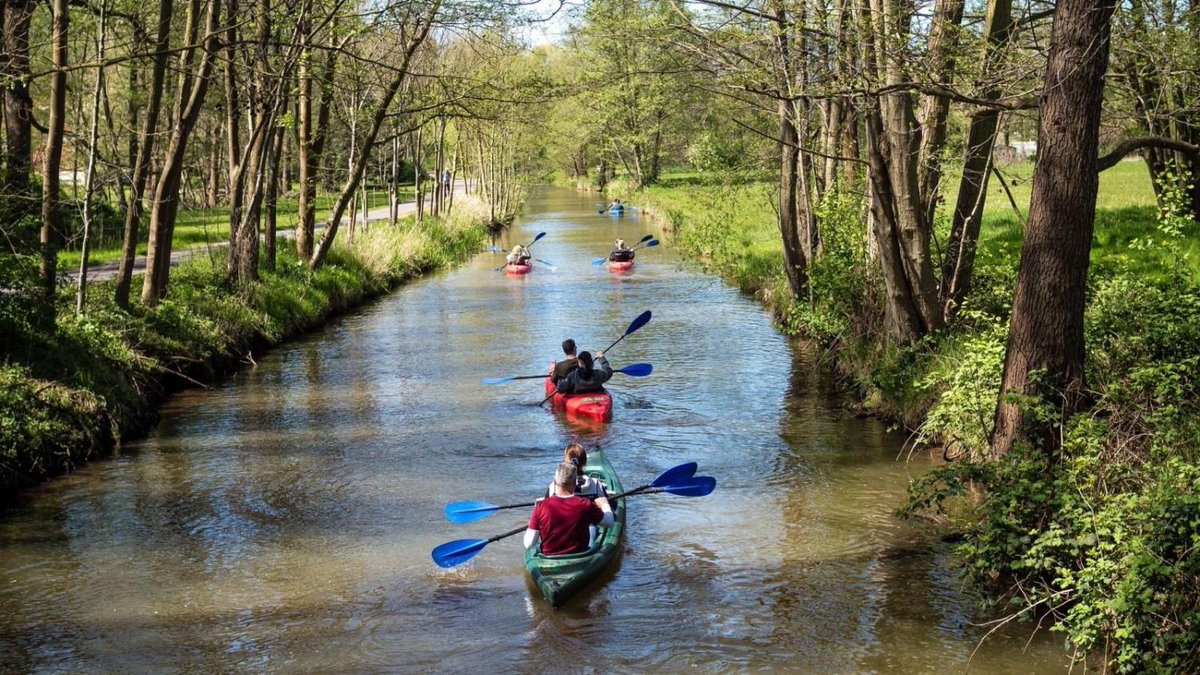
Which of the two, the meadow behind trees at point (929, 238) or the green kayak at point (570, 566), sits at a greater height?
the meadow behind trees at point (929, 238)

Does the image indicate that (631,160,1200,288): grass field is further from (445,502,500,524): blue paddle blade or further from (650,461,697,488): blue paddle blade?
(445,502,500,524): blue paddle blade

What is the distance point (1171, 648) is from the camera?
5883 mm

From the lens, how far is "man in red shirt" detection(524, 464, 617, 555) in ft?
28.4

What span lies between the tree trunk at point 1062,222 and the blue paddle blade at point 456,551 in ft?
13.6

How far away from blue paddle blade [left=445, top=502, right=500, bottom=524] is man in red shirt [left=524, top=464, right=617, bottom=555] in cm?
54

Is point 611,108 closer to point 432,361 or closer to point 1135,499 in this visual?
point 432,361

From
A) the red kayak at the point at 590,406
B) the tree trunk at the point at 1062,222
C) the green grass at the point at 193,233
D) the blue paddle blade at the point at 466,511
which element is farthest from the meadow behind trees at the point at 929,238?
the blue paddle blade at the point at 466,511

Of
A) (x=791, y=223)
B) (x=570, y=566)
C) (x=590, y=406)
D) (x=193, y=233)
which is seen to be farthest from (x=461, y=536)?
(x=193, y=233)

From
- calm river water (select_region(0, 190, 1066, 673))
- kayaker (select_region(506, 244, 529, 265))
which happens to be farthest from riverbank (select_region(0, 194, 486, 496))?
kayaker (select_region(506, 244, 529, 265))

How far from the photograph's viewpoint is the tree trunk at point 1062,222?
7742 millimetres

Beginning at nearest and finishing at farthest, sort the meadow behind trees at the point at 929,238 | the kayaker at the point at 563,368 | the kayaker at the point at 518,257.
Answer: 1. the meadow behind trees at the point at 929,238
2. the kayaker at the point at 563,368
3. the kayaker at the point at 518,257

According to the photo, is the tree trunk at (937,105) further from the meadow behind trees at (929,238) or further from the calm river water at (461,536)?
the calm river water at (461,536)

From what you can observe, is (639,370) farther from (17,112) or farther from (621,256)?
(621,256)

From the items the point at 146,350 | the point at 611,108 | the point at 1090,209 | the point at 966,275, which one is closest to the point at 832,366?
the point at 966,275
